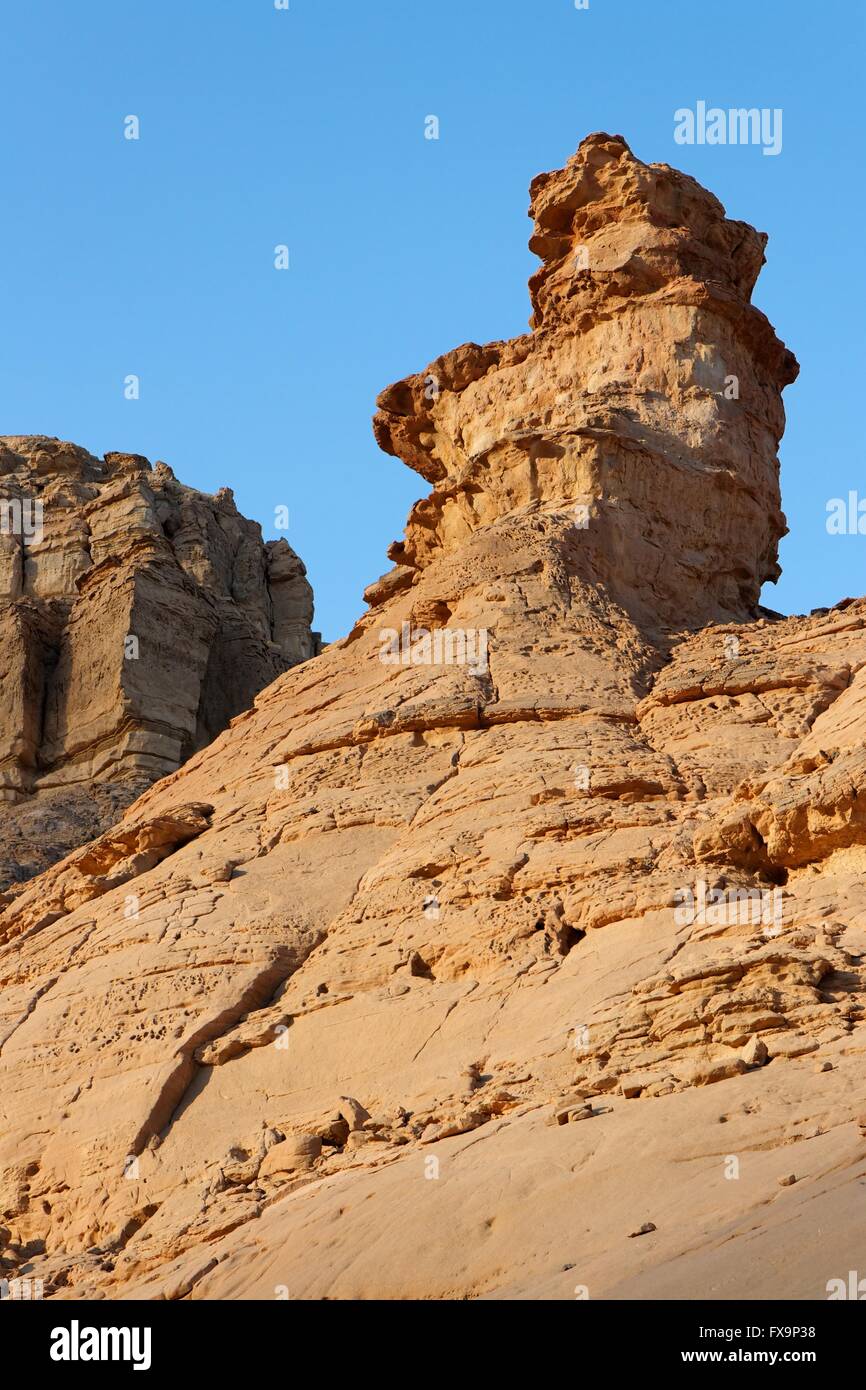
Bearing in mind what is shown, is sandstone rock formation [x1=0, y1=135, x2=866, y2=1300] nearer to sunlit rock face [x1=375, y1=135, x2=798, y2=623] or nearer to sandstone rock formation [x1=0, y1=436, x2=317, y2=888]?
sunlit rock face [x1=375, y1=135, x2=798, y2=623]

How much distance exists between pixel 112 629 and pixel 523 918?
81.6 ft

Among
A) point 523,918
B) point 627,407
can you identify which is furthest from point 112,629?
point 523,918

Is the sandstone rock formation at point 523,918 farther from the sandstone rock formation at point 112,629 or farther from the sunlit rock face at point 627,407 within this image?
the sandstone rock formation at point 112,629

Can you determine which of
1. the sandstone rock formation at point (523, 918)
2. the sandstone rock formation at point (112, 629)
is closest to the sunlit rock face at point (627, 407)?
the sandstone rock formation at point (523, 918)

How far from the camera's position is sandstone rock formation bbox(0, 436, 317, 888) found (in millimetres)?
39062

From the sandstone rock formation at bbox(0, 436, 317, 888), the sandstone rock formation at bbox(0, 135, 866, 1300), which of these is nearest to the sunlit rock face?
the sandstone rock formation at bbox(0, 135, 866, 1300)

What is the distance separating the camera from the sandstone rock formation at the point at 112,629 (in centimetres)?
3906

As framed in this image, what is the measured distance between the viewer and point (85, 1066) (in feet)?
62.6

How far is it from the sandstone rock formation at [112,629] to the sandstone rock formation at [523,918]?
35.6ft

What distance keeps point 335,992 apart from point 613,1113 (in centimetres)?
513

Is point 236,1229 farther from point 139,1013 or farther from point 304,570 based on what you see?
point 304,570
